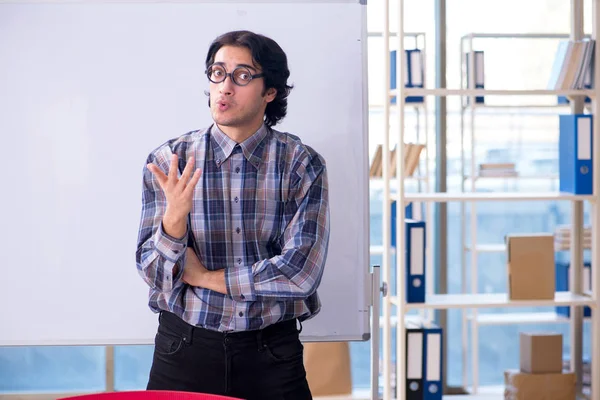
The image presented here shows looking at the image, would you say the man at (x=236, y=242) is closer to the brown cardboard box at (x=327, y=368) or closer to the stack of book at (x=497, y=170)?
the brown cardboard box at (x=327, y=368)

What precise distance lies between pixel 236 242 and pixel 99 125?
23.7 inches

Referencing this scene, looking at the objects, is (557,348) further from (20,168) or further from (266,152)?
(20,168)

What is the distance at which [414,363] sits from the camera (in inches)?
127

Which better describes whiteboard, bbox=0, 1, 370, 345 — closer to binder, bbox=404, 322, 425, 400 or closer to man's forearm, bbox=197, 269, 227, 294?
man's forearm, bbox=197, 269, 227, 294

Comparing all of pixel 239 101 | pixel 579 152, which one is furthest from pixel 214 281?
pixel 579 152

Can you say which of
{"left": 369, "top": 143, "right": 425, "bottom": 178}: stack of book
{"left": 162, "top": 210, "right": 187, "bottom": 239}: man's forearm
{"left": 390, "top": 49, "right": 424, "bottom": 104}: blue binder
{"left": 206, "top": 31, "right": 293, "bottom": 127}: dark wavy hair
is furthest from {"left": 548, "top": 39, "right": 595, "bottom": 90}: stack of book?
{"left": 162, "top": 210, "right": 187, "bottom": 239}: man's forearm

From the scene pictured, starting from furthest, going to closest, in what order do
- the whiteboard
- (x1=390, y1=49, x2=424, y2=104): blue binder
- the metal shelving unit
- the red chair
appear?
1. (x1=390, y1=49, x2=424, y2=104): blue binder
2. the metal shelving unit
3. the whiteboard
4. the red chair

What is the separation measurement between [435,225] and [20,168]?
268 cm

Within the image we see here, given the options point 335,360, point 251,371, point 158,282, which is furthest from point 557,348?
point 158,282

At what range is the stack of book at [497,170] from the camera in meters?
4.09

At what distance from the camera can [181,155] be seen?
2242 mm

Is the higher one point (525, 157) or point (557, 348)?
point (525, 157)

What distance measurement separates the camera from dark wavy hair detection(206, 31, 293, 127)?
223 cm

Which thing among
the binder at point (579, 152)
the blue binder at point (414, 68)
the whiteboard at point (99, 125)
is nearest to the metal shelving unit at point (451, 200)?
the binder at point (579, 152)
